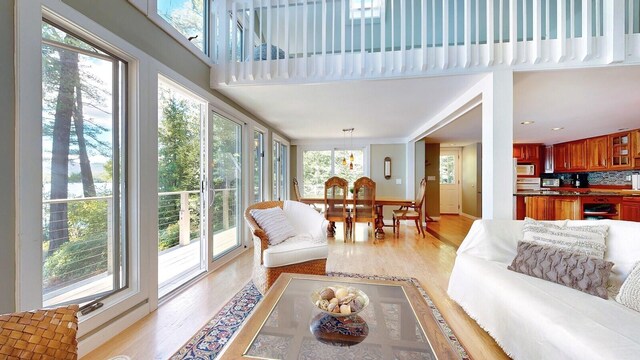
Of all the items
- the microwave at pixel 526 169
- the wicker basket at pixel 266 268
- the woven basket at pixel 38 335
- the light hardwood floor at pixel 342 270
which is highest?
the microwave at pixel 526 169

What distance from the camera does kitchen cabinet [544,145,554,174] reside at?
6.40 metres

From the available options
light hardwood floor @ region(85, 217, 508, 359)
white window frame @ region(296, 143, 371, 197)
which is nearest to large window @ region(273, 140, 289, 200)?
white window frame @ region(296, 143, 371, 197)

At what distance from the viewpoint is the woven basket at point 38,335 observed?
0.74 m

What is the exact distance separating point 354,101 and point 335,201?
5.86 feet

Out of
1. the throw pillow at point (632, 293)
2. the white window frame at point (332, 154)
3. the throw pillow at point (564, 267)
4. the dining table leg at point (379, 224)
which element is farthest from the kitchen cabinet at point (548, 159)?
the throw pillow at point (632, 293)

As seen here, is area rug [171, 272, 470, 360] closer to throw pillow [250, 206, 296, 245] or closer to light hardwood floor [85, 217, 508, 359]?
light hardwood floor [85, 217, 508, 359]

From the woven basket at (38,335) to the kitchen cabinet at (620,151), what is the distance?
25.0ft

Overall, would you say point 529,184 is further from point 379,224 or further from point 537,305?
point 537,305

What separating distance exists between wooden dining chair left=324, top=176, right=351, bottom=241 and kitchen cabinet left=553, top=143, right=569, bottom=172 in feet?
18.9

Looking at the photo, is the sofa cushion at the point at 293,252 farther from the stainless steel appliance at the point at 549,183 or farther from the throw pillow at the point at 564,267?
the stainless steel appliance at the point at 549,183

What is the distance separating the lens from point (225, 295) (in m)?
2.28

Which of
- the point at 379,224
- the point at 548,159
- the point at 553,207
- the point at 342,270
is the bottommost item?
the point at 342,270

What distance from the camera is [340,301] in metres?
1.25

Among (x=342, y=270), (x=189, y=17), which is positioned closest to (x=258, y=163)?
(x=189, y=17)
